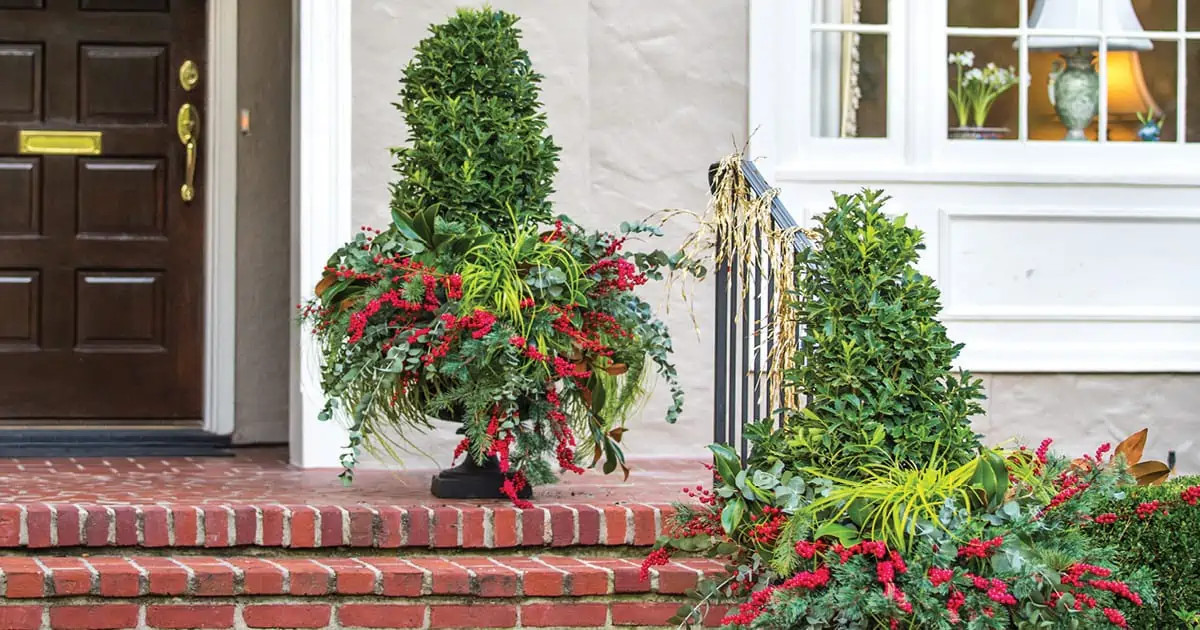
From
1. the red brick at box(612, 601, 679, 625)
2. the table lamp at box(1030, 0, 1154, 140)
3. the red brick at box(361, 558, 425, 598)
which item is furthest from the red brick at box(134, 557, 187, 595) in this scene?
the table lamp at box(1030, 0, 1154, 140)

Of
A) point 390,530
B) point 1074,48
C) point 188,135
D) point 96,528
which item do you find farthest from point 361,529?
point 1074,48

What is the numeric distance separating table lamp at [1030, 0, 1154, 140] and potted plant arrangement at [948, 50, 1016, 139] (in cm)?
22

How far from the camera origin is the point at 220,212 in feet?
19.2

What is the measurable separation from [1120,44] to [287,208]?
328 cm

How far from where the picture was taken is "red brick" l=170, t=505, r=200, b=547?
12.9ft

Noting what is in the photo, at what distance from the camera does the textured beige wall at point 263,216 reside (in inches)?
232

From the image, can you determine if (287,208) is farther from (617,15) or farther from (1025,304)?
(1025,304)

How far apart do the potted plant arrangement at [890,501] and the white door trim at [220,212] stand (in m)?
2.88

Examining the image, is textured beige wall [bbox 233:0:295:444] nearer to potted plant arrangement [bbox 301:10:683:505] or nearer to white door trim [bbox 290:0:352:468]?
white door trim [bbox 290:0:352:468]

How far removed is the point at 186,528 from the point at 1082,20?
378cm

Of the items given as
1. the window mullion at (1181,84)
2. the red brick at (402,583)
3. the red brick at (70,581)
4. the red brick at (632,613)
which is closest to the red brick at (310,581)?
the red brick at (402,583)

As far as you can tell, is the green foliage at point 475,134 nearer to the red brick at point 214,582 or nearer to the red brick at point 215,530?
the red brick at point 215,530

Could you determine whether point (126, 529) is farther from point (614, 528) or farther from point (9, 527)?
point (614, 528)

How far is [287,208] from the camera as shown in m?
5.95
